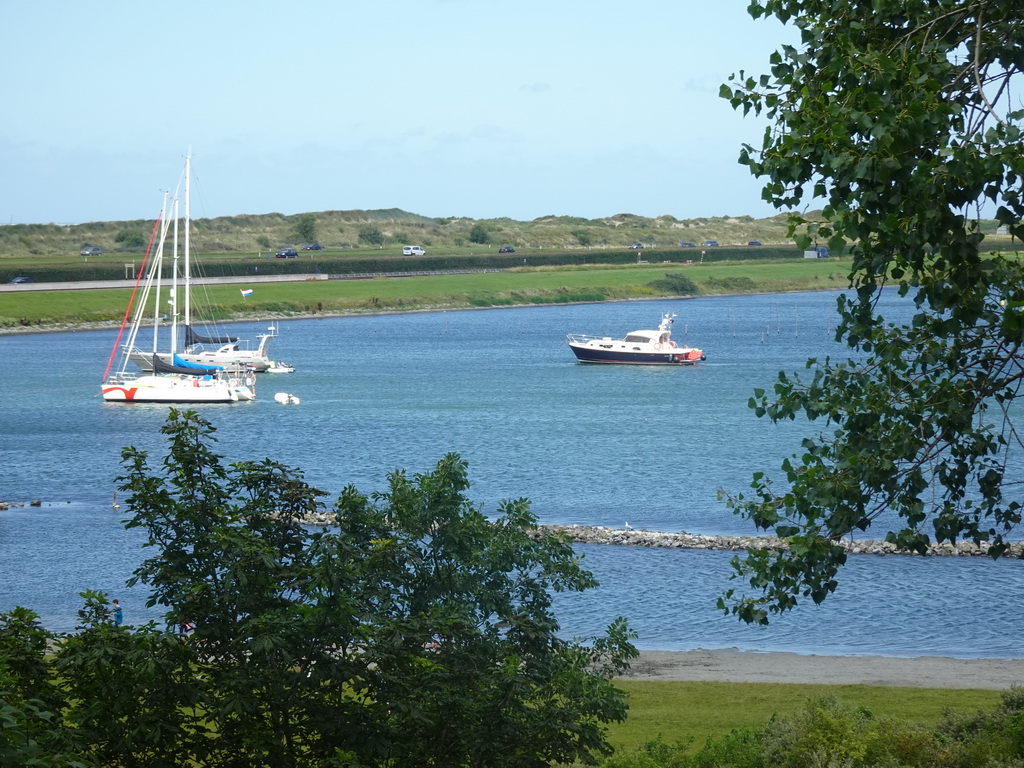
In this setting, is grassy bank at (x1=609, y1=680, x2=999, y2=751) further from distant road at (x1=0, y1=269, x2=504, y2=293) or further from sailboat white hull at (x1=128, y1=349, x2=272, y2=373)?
distant road at (x1=0, y1=269, x2=504, y2=293)

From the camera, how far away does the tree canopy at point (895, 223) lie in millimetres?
7645

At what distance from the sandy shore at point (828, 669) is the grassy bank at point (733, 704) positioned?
76cm

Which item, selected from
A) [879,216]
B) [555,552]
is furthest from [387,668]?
[879,216]

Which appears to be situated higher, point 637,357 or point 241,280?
point 241,280

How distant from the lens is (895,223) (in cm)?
766

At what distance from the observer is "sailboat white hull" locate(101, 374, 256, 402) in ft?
226

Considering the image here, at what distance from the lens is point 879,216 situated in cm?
813

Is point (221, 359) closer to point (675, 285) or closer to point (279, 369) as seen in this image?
point (279, 369)

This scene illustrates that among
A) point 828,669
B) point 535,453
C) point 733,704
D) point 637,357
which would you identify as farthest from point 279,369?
point 733,704

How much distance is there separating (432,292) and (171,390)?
8922cm

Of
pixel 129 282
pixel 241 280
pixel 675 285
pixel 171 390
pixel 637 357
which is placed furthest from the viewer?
pixel 675 285

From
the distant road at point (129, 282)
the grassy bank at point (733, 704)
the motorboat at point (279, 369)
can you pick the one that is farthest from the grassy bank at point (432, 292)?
the grassy bank at point (733, 704)

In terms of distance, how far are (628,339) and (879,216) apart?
85409 millimetres

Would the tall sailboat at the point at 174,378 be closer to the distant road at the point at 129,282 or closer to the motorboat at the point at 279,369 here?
the motorboat at the point at 279,369
